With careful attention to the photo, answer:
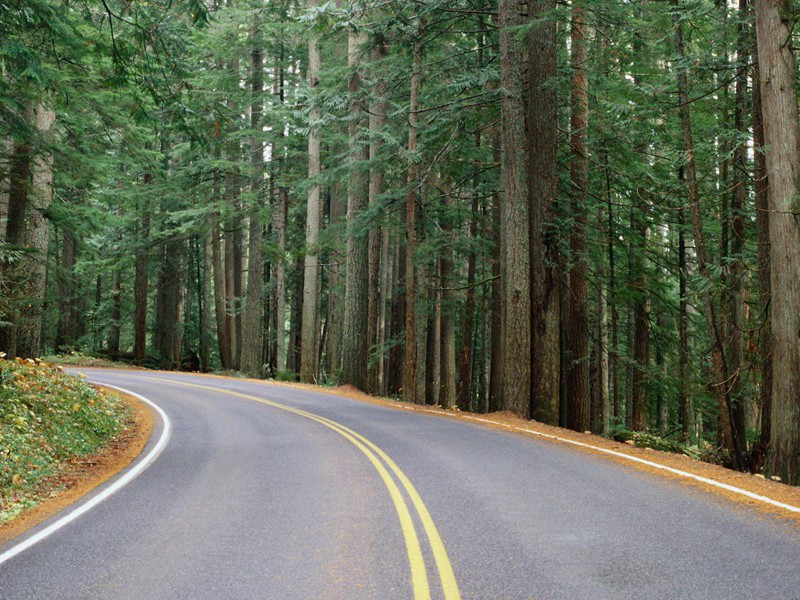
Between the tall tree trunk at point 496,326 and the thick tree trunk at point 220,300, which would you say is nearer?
the tall tree trunk at point 496,326

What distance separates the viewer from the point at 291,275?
125ft

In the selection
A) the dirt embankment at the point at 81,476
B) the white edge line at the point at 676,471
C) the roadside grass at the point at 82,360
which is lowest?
the dirt embankment at the point at 81,476

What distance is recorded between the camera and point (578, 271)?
18.2 m

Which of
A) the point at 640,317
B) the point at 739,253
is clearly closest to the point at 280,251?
the point at 640,317

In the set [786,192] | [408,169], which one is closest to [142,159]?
[408,169]

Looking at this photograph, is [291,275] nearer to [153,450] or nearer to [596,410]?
[596,410]

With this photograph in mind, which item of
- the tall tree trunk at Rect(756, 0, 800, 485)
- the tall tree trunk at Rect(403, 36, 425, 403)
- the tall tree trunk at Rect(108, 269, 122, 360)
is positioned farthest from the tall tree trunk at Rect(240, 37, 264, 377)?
the tall tree trunk at Rect(756, 0, 800, 485)

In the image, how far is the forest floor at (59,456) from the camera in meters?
8.10

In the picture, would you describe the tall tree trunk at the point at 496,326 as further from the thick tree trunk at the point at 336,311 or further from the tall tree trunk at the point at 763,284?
the tall tree trunk at the point at 763,284

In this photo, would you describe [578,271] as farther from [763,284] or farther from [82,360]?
[82,360]

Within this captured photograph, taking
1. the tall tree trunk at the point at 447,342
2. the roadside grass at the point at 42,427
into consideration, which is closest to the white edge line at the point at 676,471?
the roadside grass at the point at 42,427

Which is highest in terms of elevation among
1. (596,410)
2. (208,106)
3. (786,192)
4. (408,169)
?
(408,169)

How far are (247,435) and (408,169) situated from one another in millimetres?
10977

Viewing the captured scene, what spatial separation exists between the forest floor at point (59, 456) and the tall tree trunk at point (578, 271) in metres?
10.8
